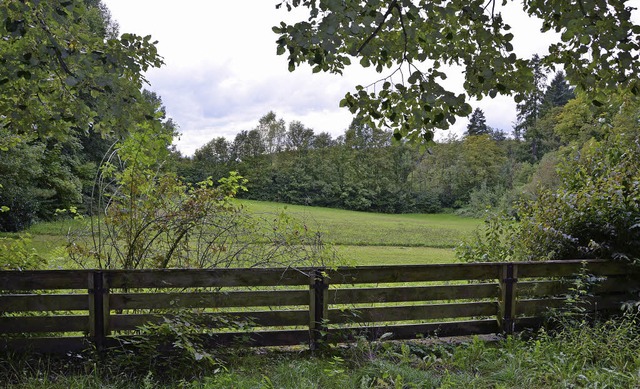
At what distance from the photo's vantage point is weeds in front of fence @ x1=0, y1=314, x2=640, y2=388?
3408 millimetres

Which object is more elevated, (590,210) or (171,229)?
(590,210)

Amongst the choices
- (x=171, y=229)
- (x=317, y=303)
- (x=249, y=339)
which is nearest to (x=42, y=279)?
(x=171, y=229)

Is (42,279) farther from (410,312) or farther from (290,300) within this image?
(410,312)

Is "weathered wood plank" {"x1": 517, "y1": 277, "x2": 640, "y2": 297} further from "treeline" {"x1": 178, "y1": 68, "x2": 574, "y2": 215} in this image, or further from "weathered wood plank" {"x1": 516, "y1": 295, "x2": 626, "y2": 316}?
"treeline" {"x1": 178, "y1": 68, "x2": 574, "y2": 215}

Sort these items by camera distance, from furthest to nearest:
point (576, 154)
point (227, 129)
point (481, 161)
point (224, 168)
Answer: point (481, 161)
point (227, 129)
point (224, 168)
point (576, 154)

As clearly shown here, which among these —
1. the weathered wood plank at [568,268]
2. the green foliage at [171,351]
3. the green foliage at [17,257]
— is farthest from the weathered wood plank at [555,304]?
the green foliage at [17,257]

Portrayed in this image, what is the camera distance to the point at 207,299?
14.3ft

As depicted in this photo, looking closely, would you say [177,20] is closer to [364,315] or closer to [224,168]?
[364,315]

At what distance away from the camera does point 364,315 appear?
4.66m

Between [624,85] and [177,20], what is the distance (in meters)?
4.77

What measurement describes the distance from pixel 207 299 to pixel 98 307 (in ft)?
3.31

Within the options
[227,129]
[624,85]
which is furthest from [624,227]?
[227,129]

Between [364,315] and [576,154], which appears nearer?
[364,315]

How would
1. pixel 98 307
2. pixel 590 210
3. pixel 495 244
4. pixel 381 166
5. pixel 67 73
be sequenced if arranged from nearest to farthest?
pixel 67 73
pixel 98 307
pixel 590 210
pixel 495 244
pixel 381 166
